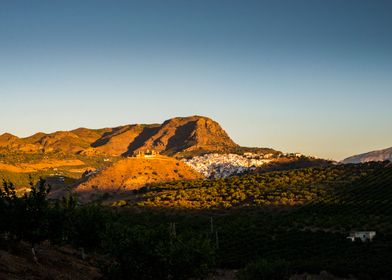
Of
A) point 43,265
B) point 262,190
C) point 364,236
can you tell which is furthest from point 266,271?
point 262,190

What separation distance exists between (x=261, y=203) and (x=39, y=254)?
8274cm

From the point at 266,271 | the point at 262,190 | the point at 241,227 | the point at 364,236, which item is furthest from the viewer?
the point at 262,190

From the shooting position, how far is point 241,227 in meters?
94.1

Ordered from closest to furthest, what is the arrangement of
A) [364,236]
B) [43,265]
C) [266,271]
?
1. [266,271]
2. [43,265]
3. [364,236]

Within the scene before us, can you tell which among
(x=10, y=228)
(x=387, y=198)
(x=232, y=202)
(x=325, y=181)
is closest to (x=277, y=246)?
(x=10, y=228)

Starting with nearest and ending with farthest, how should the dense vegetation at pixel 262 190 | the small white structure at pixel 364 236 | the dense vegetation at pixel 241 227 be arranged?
the dense vegetation at pixel 241 227
the small white structure at pixel 364 236
the dense vegetation at pixel 262 190

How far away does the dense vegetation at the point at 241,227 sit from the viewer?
34.8m

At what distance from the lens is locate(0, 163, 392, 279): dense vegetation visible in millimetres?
34781

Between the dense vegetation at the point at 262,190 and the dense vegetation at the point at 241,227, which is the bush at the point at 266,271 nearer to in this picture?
the dense vegetation at the point at 241,227

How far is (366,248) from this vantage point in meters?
65.4

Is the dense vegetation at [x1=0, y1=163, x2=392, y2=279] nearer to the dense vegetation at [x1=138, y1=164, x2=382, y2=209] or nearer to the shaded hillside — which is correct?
the dense vegetation at [x1=138, y1=164, x2=382, y2=209]

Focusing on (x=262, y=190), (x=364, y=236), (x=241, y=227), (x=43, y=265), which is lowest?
(x=241, y=227)

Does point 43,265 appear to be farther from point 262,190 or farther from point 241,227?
point 262,190

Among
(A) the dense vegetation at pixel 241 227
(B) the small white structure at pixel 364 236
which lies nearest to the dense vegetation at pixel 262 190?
(A) the dense vegetation at pixel 241 227
